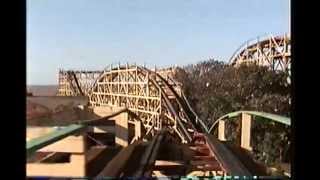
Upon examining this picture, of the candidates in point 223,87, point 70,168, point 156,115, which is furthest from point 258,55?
point 70,168

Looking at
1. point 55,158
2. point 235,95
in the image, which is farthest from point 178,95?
point 55,158

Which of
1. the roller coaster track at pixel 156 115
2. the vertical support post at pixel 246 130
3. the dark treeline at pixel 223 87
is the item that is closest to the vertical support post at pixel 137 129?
the roller coaster track at pixel 156 115

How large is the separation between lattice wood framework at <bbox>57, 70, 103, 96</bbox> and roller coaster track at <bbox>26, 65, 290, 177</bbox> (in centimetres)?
1

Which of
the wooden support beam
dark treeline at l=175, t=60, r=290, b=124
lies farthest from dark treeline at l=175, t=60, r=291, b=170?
the wooden support beam

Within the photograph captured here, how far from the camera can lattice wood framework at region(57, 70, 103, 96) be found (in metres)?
0.87

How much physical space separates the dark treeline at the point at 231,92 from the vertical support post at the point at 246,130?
1 cm

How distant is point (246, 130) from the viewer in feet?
3.44

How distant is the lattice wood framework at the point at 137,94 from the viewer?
1.02m

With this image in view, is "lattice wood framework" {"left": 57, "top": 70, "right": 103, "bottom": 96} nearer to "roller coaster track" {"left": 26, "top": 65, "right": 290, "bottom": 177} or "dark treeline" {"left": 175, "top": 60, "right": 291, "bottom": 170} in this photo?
"roller coaster track" {"left": 26, "top": 65, "right": 290, "bottom": 177}

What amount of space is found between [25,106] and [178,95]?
70 centimetres

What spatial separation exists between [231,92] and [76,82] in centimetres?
41

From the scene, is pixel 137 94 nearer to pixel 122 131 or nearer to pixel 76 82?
pixel 122 131

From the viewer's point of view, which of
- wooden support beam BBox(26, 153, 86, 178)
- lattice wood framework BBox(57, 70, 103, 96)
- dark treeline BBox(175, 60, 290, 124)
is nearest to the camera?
wooden support beam BBox(26, 153, 86, 178)
